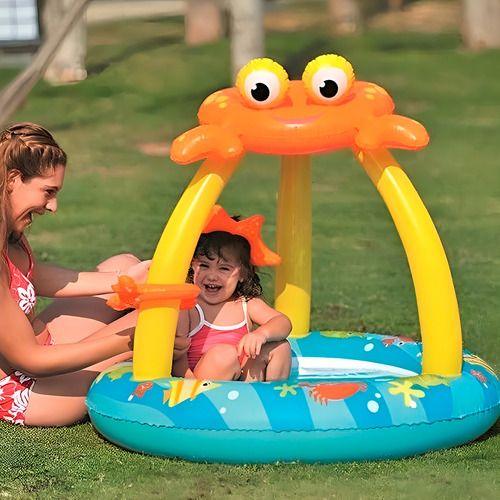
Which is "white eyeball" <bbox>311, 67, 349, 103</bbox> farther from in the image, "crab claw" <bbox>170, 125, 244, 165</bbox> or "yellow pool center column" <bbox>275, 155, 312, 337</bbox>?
"yellow pool center column" <bbox>275, 155, 312, 337</bbox>

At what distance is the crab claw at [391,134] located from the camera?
14.5 feet

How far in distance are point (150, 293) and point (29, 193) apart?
1.93ft

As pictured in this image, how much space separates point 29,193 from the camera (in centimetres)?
454

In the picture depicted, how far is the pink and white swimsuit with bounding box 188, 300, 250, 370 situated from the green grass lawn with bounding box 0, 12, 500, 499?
50cm

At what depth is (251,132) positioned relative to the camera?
14.7 feet

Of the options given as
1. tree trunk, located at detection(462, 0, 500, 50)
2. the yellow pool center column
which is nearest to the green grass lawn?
tree trunk, located at detection(462, 0, 500, 50)

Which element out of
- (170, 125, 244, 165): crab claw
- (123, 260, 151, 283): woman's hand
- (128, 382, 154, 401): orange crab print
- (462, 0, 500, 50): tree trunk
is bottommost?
(128, 382, 154, 401): orange crab print

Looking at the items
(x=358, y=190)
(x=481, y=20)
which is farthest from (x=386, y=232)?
A: (x=481, y=20)

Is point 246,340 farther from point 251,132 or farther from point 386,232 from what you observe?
point 386,232

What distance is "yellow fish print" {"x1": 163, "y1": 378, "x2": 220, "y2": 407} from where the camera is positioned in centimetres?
432

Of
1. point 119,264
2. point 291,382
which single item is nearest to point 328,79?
point 291,382

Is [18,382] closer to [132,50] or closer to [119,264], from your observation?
[119,264]

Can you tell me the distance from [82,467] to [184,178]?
710cm

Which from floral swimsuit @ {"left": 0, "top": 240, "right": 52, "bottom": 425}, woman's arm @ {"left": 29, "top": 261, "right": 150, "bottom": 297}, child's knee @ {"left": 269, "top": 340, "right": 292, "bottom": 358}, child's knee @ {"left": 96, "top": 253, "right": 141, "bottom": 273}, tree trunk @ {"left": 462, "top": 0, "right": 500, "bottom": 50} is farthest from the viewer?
tree trunk @ {"left": 462, "top": 0, "right": 500, "bottom": 50}
